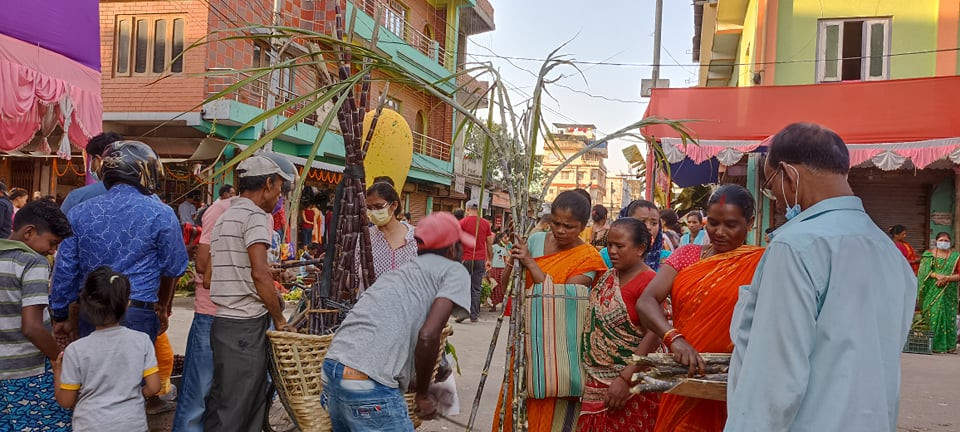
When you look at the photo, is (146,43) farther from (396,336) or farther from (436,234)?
(396,336)

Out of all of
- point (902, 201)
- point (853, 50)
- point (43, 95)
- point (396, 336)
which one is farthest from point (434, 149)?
point (396, 336)

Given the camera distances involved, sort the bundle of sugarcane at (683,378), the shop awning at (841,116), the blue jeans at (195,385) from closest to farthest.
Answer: the bundle of sugarcane at (683,378) < the blue jeans at (195,385) < the shop awning at (841,116)

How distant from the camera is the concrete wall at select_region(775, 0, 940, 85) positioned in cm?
1118

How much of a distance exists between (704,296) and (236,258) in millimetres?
2260

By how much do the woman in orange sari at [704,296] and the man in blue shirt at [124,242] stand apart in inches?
101

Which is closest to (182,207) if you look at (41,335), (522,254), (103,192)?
(103,192)

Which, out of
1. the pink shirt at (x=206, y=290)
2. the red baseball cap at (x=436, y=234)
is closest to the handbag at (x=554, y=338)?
the red baseball cap at (x=436, y=234)

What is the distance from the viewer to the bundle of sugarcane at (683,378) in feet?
7.74

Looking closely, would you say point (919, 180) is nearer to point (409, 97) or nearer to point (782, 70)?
point (782, 70)

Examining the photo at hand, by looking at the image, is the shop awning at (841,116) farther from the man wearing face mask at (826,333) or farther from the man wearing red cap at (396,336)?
the man wearing face mask at (826,333)

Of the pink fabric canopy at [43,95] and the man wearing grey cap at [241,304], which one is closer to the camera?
the man wearing grey cap at [241,304]

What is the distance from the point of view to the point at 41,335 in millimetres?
3293

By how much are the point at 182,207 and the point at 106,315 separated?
31.0 feet

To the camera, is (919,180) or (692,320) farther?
(919,180)
